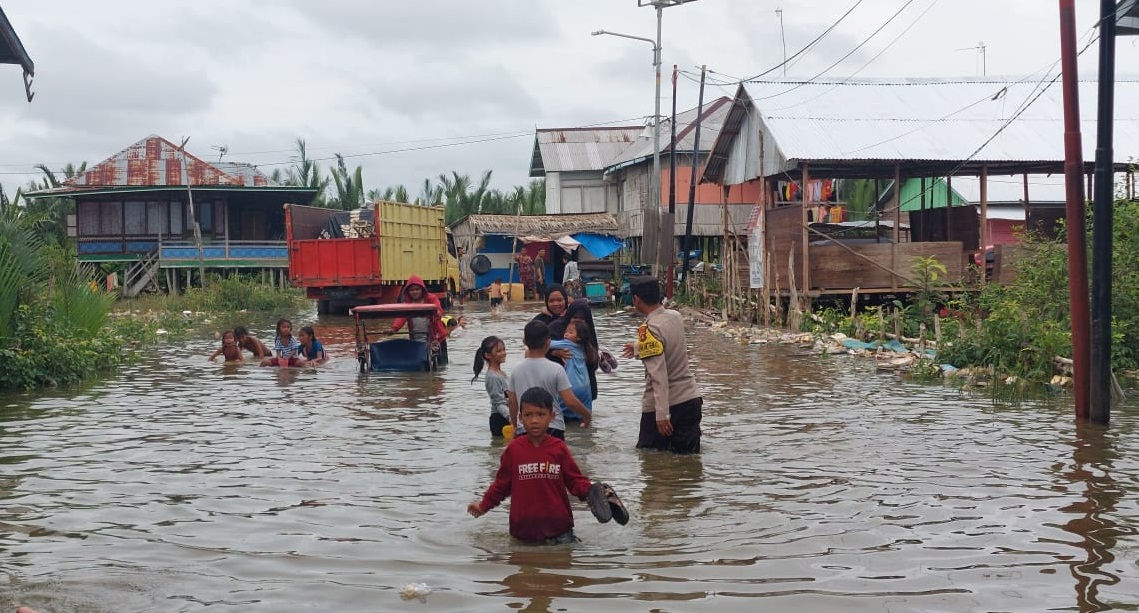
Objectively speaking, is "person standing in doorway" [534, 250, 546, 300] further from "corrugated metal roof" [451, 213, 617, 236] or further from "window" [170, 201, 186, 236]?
"window" [170, 201, 186, 236]

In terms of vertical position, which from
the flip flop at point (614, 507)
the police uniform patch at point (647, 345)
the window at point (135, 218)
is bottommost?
the flip flop at point (614, 507)

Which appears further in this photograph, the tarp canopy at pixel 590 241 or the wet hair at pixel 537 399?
the tarp canopy at pixel 590 241

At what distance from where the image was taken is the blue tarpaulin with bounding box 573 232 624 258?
40.5 meters

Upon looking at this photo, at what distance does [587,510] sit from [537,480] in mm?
1203

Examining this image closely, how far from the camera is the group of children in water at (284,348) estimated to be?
55.5 ft

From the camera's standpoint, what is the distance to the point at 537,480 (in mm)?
6199

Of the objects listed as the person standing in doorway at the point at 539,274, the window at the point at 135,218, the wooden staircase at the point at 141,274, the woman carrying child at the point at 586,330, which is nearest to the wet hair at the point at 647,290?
the woman carrying child at the point at 586,330

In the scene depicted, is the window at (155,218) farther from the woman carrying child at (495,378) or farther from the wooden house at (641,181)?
the woman carrying child at (495,378)

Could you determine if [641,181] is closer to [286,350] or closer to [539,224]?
[539,224]

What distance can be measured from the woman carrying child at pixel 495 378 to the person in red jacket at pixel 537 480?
2.92 meters

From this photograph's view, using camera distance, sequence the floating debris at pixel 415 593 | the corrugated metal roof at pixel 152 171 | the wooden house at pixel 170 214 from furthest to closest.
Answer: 1. the corrugated metal roof at pixel 152 171
2. the wooden house at pixel 170 214
3. the floating debris at pixel 415 593

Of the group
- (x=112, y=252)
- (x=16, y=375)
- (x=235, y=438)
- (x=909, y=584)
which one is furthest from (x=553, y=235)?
(x=909, y=584)

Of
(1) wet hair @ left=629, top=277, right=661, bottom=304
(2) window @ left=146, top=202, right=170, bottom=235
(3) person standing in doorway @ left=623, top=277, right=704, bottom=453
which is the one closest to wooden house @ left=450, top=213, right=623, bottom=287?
(2) window @ left=146, top=202, right=170, bottom=235

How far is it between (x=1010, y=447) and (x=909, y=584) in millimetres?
4203
